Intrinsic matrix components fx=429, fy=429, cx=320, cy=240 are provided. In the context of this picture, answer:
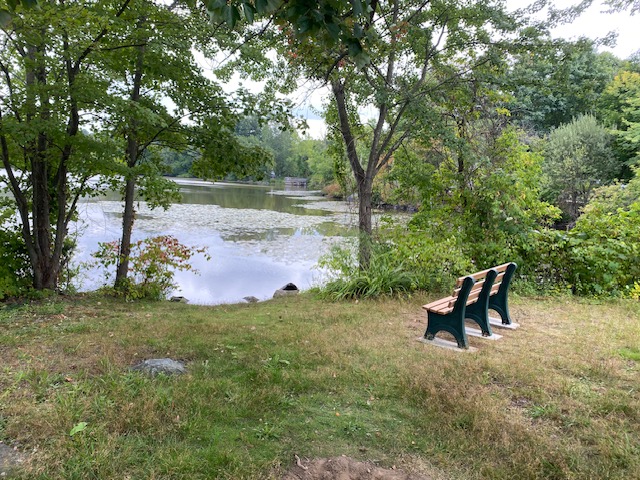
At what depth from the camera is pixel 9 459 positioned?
7.64 ft

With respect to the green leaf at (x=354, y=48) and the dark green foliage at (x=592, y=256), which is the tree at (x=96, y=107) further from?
the dark green foliage at (x=592, y=256)

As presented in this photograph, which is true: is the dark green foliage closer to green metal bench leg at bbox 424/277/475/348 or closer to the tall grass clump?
the tall grass clump

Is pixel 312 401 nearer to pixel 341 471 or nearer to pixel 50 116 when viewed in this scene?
pixel 341 471

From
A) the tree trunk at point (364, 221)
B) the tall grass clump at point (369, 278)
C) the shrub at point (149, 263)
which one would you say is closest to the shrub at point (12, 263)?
the shrub at point (149, 263)

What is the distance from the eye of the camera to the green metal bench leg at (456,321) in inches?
180

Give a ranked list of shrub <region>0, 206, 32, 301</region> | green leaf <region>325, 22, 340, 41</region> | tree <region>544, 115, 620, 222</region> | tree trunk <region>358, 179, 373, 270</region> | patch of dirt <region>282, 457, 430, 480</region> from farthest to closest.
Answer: tree <region>544, 115, 620, 222</region> < tree trunk <region>358, 179, 373, 270</region> < shrub <region>0, 206, 32, 301</region> < patch of dirt <region>282, 457, 430, 480</region> < green leaf <region>325, 22, 340, 41</region>

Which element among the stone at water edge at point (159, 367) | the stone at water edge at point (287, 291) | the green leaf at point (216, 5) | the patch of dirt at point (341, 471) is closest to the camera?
the green leaf at point (216, 5)

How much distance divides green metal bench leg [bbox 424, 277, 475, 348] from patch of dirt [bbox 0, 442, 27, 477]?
3907 mm

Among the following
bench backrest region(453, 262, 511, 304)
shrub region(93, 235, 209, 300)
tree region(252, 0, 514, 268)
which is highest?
tree region(252, 0, 514, 268)

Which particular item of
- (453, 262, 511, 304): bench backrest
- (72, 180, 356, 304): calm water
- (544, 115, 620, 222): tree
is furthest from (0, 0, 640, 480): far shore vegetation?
(544, 115, 620, 222): tree

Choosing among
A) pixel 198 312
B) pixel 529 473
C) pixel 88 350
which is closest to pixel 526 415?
pixel 529 473

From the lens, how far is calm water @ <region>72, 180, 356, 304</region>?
1053 cm

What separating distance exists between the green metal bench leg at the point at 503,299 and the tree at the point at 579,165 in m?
20.3

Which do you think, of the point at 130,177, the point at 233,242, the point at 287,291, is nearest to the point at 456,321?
the point at 287,291
